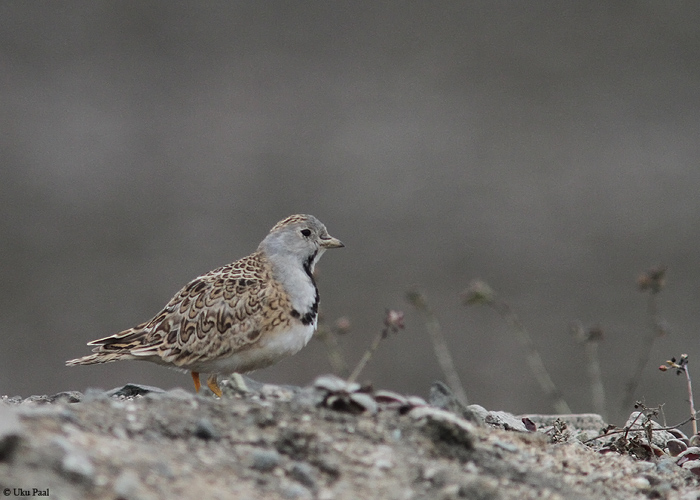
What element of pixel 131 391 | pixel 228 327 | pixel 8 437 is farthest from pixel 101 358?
pixel 8 437

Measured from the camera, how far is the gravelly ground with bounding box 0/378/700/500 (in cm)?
358

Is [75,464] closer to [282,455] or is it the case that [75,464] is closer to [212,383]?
[282,455]

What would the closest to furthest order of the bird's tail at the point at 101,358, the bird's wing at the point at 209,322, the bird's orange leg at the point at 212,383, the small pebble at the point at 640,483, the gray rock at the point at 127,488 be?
the gray rock at the point at 127,488 < the small pebble at the point at 640,483 < the bird's wing at the point at 209,322 < the bird's tail at the point at 101,358 < the bird's orange leg at the point at 212,383

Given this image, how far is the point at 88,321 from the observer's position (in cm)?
1424

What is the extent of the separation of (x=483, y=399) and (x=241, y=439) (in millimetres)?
8620

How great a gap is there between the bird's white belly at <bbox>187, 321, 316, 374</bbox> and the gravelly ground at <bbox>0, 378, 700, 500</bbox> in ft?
4.09

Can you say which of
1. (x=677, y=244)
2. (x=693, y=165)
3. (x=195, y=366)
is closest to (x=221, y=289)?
(x=195, y=366)

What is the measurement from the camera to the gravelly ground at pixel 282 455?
358 cm


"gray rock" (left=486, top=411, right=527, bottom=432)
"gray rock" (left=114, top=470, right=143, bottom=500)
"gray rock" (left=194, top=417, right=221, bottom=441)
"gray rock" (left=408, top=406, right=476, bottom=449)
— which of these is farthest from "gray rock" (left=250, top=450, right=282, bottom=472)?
"gray rock" (left=486, top=411, right=527, bottom=432)

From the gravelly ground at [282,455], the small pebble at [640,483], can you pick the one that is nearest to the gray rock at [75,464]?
the gravelly ground at [282,455]

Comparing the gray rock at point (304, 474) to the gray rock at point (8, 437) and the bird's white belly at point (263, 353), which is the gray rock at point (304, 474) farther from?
the bird's white belly at point (263, 353)

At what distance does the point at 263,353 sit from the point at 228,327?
261mm

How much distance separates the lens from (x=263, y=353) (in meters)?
6.44

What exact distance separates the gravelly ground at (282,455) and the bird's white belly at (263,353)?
1.25 metres
